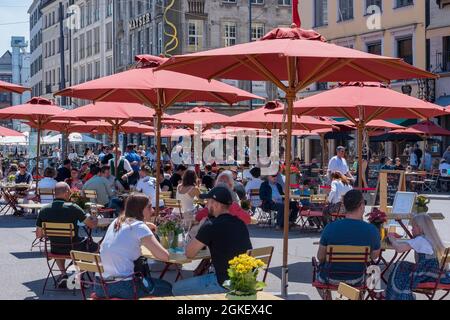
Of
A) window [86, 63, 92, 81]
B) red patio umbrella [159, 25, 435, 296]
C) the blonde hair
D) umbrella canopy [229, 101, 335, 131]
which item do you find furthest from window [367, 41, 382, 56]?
window [86, 63, 92, 81]

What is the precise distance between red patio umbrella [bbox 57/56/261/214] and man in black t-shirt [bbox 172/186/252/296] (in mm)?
4183

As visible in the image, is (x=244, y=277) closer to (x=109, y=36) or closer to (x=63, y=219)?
(x=63, y=219)

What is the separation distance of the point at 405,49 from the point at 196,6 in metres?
22.1

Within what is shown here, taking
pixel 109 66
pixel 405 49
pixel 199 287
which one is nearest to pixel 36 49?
pixel 109 66

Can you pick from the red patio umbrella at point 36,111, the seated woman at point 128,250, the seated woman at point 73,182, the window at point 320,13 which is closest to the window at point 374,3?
the window at point 320,13

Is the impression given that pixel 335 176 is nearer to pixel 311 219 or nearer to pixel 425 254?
pixel 311 219

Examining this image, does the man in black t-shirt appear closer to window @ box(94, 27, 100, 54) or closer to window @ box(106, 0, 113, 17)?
window @ box(106, 0, 113, 17)

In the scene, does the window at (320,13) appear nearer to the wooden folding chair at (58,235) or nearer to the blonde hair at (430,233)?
the wooden folding chair at (58,235)

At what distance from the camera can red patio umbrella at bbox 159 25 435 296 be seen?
8766 millimetres

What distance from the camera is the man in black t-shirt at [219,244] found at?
26.1ft

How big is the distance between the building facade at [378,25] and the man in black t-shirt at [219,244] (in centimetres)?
3258

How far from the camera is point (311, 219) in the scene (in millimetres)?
18984
